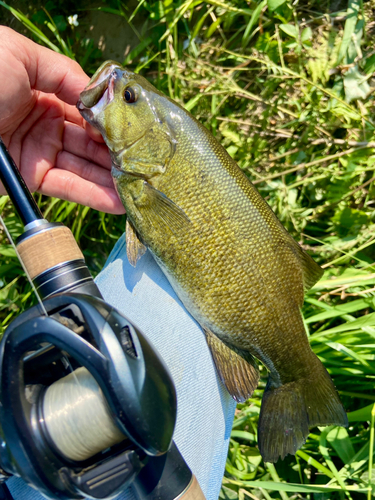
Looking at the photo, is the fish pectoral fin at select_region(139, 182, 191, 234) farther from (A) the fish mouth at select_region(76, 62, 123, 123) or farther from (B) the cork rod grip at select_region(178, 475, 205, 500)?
(B) the cork rod grip at select_region(178, 475, 205, 500)

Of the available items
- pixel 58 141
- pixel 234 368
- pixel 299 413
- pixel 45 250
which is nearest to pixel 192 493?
pixel 234 368

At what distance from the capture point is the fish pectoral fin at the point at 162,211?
1.66 m

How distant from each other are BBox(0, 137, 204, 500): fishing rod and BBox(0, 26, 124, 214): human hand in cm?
104

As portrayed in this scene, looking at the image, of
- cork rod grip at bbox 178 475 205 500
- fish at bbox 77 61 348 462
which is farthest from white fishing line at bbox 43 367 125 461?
fish at bbox 77 61 348 462

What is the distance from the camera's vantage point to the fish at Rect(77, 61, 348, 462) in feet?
5.48

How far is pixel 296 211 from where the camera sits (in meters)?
2.47

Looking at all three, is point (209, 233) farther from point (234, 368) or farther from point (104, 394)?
point (104, 394)

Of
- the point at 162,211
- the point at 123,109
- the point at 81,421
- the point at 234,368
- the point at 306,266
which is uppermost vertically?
the point at 123,109

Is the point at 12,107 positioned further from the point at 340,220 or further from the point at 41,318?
the point at 340,220

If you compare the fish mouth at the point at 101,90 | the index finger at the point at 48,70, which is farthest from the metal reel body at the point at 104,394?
the index finger at the point at 48,70

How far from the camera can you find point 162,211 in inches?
66.0

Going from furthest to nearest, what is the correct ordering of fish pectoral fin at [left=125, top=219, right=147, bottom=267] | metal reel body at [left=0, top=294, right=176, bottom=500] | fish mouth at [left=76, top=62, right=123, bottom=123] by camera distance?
1. fish pectoral fin at [left=125, top=219, right=147, bottom=267]
2. fish mouth at [left=76, top=62, right=123, bottom=123]
3. metal reel body at [left=0, top=294, right=176, bottom=500]

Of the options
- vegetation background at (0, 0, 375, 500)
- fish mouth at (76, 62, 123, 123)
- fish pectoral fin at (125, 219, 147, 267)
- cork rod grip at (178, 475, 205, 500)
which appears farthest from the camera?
vegetation background at (0, 0, 375, 500)

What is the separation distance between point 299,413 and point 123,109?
5.13 ft
